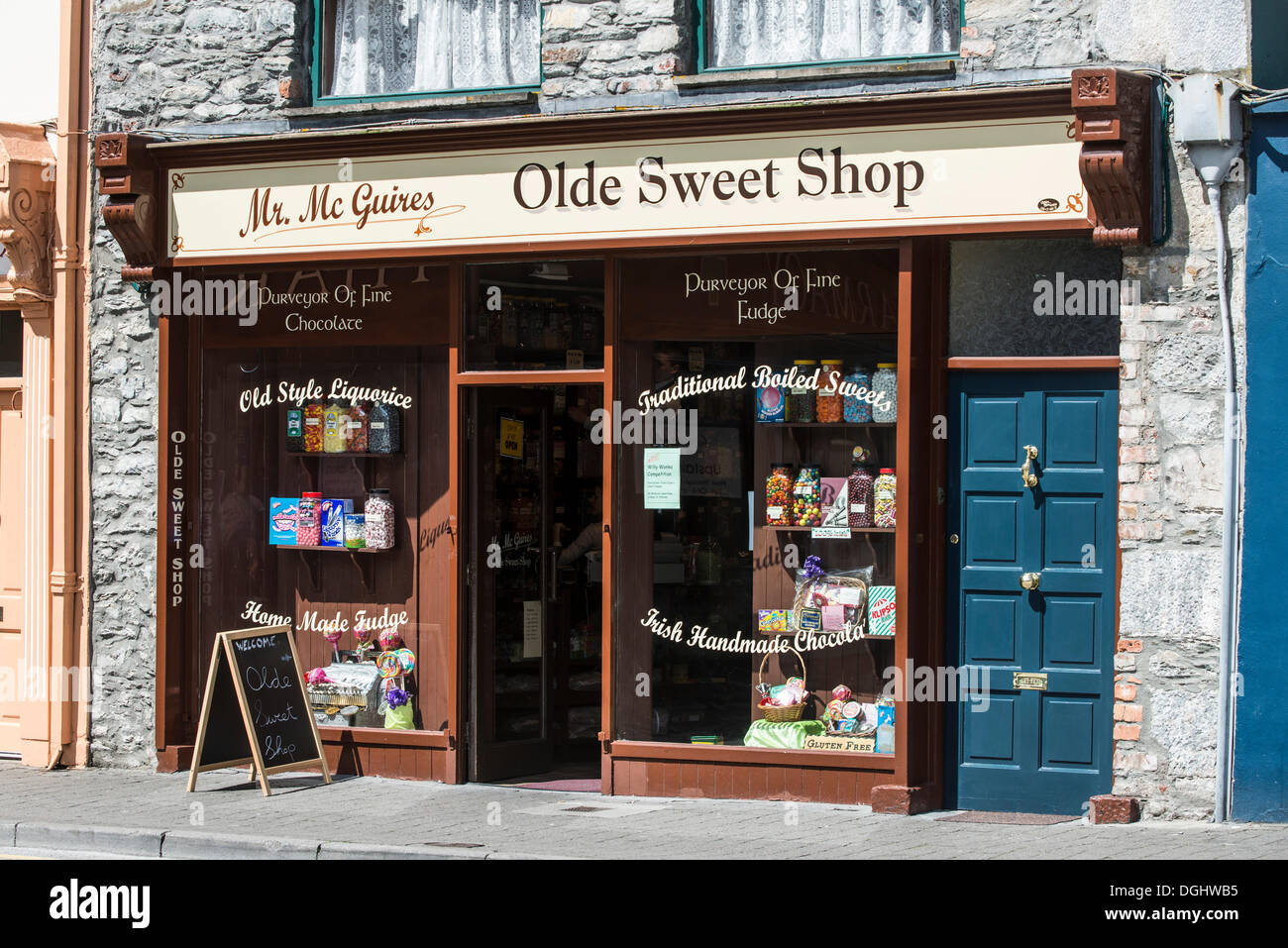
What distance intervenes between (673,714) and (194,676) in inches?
132

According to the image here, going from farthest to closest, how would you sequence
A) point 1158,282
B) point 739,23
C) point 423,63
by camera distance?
point 423,63
point 739,23
point 1158,282

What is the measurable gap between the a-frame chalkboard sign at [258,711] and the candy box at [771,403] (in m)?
3.32

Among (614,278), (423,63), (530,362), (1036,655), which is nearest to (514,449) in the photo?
(530,362)

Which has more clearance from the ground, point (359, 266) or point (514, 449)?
point (359, 266)

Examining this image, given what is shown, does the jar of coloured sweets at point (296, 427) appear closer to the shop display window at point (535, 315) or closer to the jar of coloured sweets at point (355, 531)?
the jar of coloured sweets at point (355, 531)

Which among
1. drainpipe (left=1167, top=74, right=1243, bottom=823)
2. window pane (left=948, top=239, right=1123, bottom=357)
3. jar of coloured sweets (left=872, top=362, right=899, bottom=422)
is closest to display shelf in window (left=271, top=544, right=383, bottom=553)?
jar of coloured sweets (left=872, top=362, right=899, bottom=422)

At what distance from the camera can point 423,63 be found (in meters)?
10.3

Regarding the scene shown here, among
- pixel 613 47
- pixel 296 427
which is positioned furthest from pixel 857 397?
pixel 296 427

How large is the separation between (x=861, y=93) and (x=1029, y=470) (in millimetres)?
2355

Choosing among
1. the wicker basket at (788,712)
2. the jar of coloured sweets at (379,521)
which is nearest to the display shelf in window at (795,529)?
the wicker basket at (788,712)

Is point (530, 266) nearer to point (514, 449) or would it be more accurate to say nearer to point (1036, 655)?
point (514, 449)

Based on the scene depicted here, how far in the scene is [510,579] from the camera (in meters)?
10.4

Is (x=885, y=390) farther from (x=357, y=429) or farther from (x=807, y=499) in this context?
(x=357, y=429)

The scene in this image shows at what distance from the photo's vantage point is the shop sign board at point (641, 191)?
28.4 ft
